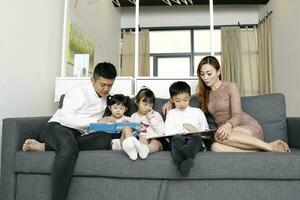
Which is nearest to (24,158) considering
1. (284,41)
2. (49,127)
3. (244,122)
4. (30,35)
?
(49,127)

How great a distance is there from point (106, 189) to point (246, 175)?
2.25ft

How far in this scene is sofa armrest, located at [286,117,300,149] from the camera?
1805 mm

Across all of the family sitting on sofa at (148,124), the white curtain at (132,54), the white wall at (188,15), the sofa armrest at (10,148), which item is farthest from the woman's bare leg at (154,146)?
the white wall at (188,15)

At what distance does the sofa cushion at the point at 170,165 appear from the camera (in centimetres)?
129

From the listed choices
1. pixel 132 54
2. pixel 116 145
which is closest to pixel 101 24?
pixel 132 54

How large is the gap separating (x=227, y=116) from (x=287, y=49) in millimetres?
2761

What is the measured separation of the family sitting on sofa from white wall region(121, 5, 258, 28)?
4.02 m

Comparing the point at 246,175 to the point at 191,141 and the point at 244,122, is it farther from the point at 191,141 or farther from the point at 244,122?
the point at 244,122

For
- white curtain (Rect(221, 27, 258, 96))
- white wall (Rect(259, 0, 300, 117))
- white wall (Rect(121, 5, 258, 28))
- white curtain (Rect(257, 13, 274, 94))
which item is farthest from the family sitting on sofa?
white wall (Rect(121, 5, 258, 28))

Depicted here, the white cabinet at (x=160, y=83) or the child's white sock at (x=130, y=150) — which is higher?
the white cabinet at (x=160, y=83)

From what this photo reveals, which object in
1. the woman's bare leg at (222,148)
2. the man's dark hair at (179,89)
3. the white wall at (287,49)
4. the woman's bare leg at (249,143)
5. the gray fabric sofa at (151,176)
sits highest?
the white wall at (287,49)

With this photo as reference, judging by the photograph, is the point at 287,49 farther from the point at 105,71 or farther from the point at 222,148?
the point at 105,71

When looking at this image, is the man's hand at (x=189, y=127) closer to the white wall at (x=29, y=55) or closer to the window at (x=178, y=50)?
the white wall at (x=29, y=55)

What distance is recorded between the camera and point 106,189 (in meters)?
1.37
